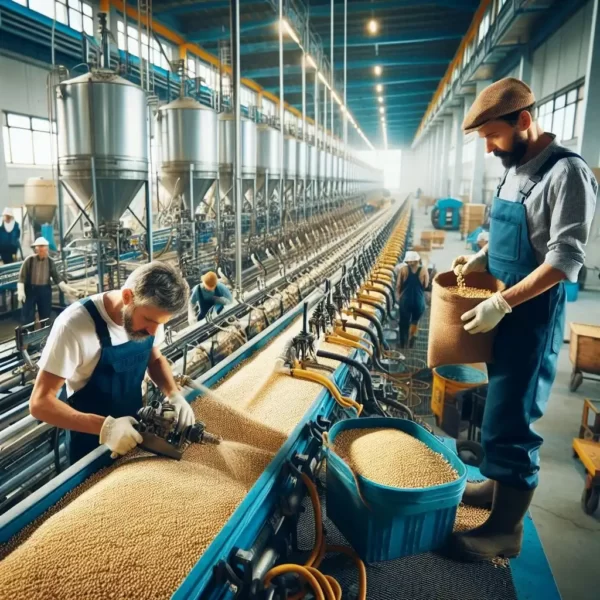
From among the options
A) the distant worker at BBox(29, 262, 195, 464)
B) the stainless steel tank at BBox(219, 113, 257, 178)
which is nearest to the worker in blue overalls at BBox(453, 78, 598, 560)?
the distant worker at BBox(29, 262, 195, 464)

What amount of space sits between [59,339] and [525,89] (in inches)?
77.3

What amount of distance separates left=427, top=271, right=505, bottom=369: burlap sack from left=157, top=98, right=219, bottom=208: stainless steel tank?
552cm

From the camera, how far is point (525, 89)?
1.81 metres

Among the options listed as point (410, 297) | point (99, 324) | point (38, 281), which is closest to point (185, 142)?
point (38, 281)

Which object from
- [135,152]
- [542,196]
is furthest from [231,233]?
[542,196]

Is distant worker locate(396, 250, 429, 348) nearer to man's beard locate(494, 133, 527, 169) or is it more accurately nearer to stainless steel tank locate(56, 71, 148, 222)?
stainless steel tank locate(56, 71, 148, 222)

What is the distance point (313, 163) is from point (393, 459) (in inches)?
446

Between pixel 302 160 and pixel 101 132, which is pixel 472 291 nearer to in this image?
pixel 101 132

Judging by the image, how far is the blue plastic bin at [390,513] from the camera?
4.91ft

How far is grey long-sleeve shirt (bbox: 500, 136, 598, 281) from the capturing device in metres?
1.67

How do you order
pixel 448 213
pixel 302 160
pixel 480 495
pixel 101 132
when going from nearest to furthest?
pixel 480 495
pixel 101 132
pixel 302 160
pixel 448 213

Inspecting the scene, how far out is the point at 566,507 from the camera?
325 centimetres

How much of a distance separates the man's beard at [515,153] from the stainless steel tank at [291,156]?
8.59m

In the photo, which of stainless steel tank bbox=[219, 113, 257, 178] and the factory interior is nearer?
the factory interior
